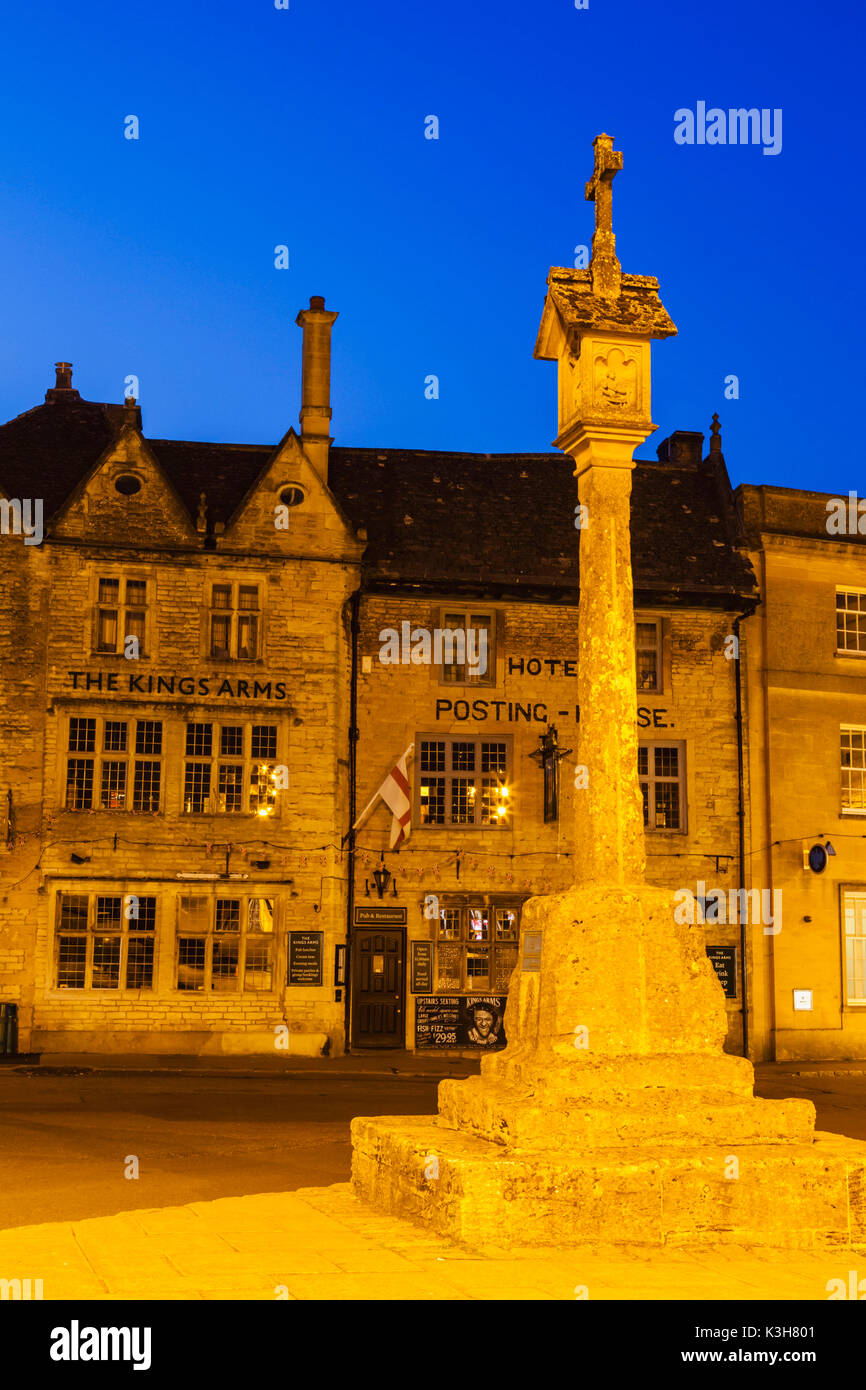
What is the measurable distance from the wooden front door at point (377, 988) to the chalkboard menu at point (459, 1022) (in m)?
0.42

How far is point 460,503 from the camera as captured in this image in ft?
98.1

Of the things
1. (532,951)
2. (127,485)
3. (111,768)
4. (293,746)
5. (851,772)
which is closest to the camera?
(532,951)

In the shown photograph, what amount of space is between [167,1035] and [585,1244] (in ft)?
61.8

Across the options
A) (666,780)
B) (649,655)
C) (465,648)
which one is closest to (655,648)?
(649,655)

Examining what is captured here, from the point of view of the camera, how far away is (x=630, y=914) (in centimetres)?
934

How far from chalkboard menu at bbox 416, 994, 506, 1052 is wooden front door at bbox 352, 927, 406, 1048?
1.37 feet

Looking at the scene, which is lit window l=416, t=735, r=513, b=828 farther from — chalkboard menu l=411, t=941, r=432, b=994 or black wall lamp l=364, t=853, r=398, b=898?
chalkboard menu l=411, t=941, r=432, b=994

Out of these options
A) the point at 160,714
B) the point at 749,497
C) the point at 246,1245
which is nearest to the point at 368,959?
the point at 160,714

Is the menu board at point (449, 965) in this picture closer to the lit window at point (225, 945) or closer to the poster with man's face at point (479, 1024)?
the poster with man's face at point (479, 1024)

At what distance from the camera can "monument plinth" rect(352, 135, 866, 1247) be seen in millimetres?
8266

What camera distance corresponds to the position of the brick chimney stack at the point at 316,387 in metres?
28.9

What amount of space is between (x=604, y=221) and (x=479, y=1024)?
19.0 meters

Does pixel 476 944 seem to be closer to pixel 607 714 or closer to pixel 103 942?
pixel 103 942

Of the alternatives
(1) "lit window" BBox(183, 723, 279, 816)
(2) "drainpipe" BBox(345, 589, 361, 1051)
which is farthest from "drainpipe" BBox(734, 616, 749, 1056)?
(1) "lit window" BBox(183, 723, 279, 816)
